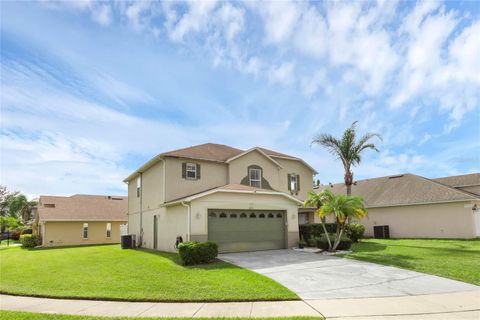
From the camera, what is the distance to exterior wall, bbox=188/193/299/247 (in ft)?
55.7

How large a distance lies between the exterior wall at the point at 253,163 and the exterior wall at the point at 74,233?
1769 centimetres

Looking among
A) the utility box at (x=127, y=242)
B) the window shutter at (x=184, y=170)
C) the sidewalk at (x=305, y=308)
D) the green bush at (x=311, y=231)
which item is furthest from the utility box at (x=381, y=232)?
the utility box at (x=127, y=242)

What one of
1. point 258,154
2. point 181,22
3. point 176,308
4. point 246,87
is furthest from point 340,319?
point 258,154

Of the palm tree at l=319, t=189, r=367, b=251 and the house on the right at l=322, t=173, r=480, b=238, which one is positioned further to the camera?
the house on the right at l=322, t=173, r=480, b=238

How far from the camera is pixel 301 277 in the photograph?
11172 millimetres

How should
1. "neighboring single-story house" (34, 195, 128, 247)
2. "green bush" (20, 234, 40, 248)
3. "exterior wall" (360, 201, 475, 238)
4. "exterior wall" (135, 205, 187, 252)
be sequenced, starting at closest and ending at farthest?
"exterior wall" (135, 205, 187, 252) → "exterior wall" (360, 201, 475, 238) → "green bush" (20, 234, 40, 248) → "neighboring single-story house" (34, 195, 128, 247)

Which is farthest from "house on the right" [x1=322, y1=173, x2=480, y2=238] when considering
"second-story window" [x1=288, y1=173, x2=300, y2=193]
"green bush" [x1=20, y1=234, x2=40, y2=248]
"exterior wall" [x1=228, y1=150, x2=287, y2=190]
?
"green bush" [x1=20, y1=234, x2=40, y2=248]

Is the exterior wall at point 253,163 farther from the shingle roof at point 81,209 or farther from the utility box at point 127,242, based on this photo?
the shingle roof at point 81,209

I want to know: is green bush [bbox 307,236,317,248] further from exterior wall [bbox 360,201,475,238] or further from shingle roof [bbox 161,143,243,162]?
exterior wall [bbox 360,201,475,238]

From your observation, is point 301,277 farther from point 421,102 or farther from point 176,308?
point 421,102

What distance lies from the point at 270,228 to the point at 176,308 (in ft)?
39.6

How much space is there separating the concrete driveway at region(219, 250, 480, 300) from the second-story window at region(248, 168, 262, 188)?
330 inches

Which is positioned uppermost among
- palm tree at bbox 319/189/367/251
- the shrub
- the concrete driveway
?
palm tree at bbox 319/189/367/251

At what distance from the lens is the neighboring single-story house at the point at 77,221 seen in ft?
102
